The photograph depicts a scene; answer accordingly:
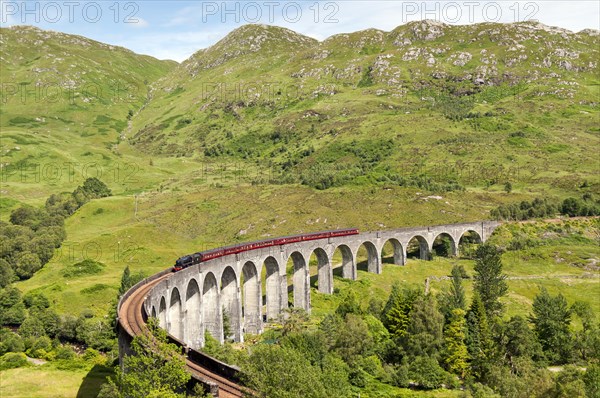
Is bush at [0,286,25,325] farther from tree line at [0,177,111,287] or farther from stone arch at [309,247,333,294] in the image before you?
stone arch at [309,247,333,294]

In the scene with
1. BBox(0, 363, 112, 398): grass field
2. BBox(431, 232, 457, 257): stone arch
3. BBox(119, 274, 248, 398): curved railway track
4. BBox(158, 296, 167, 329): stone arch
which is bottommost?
BBox(0, 363, 112, 398): grass field

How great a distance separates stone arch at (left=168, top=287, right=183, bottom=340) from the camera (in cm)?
6650

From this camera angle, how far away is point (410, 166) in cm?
19000

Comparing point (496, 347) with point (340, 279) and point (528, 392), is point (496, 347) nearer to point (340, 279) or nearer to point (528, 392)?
point (528, 392)

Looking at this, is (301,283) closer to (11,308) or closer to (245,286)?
(245,286)

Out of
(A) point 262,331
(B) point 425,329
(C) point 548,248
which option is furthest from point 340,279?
(C) point 548,248

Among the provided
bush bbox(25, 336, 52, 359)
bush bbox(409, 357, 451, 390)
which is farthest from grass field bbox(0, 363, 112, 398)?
bush bbox(409, 357, 451, 390)

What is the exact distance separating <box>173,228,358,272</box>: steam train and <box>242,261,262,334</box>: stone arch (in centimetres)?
335

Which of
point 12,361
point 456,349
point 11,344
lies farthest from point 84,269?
point 456,349

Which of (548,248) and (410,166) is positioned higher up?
(410,166)

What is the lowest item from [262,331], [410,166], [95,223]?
[262,331]

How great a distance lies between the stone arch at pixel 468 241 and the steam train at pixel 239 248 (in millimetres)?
33980

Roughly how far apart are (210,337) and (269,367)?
3899cm

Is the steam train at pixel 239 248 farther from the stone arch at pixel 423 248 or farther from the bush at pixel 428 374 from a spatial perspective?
the bush at pixel 428 374
